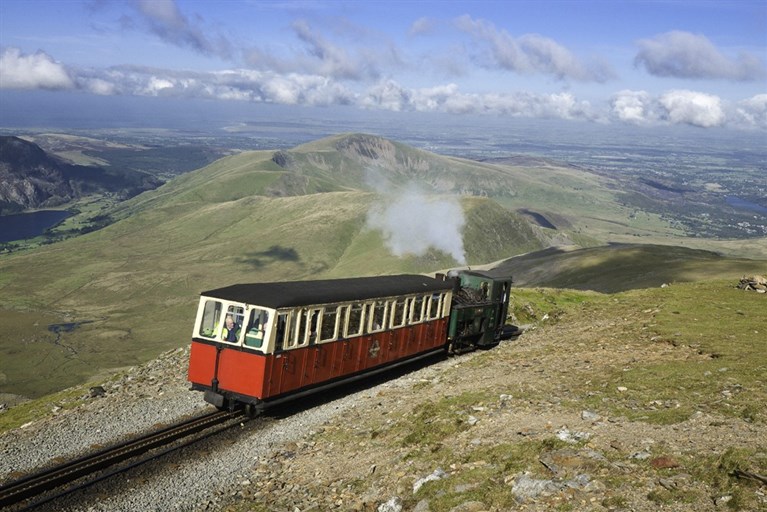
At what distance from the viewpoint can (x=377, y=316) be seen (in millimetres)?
28812

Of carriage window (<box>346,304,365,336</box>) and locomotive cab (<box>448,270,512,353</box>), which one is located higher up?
carriage window (<box>346,304,365,336</box>)

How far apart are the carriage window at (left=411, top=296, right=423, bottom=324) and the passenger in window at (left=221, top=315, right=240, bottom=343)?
10.2 m

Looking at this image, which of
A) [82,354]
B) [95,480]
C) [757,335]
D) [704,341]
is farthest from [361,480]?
[82,354]

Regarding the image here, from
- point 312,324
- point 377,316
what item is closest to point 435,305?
point 377,316

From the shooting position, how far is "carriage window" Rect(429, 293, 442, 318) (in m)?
33.0

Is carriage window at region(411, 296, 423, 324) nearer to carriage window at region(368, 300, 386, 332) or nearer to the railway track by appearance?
carriage window at region(368, 300, 386, 332)

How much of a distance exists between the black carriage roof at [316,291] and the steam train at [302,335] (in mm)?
36

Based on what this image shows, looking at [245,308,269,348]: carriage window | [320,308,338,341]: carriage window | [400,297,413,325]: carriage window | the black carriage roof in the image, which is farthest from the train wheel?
[400,297,413,325]: carriage window

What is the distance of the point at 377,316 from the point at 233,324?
282 inches

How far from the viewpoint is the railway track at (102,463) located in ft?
55.3

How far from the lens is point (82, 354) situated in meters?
190

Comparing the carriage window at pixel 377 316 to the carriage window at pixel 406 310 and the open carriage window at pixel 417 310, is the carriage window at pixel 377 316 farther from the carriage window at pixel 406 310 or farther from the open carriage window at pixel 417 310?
the open carriage window at pixel 417 310

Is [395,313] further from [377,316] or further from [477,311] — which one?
[477,311]

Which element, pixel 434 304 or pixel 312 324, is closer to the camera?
pixel 312 324
